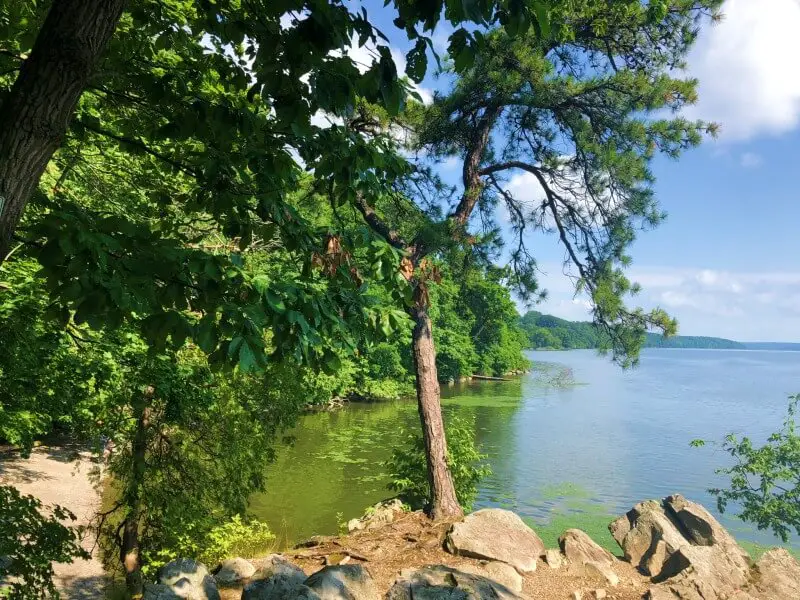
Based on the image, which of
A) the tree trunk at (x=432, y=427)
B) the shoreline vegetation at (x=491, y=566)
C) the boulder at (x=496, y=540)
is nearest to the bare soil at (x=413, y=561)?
the shoreline vegetation at (x=491, y=566)

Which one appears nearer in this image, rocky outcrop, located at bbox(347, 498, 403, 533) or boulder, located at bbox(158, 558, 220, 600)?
boulder, located at bbox(158, 558, 220, 600)

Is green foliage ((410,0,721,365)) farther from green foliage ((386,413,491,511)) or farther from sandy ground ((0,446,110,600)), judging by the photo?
sandy ground ((0,446,110,600))

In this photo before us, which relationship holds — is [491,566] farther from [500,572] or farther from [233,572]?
[233,572]

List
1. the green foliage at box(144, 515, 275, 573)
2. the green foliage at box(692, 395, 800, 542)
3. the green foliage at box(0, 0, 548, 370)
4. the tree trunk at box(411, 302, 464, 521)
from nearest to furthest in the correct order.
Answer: the green foliage at box(0, 0, 548, 370)
the green foliage at box(144, 515, 275, 573)
the tree trunk at box(411, 302, 464, 521)
the green foliage at box(692, 395, 800, 542)

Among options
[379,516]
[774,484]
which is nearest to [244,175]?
[379,516]

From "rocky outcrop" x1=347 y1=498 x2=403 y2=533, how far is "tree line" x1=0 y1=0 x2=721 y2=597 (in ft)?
2.91

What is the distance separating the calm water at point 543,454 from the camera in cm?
1486

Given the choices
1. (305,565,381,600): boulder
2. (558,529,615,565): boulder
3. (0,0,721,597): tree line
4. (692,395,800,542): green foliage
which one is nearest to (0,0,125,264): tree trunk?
(0,0,721,597): tree line

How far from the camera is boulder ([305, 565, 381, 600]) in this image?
18.7ft

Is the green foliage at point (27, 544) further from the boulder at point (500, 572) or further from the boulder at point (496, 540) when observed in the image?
the boulder at point (496, 540)

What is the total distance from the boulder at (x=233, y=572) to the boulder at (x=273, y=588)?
0.99 meters

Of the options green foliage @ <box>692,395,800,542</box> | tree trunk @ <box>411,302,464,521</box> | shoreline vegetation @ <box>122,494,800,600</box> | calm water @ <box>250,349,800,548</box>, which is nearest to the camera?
shoreline vegetation @ <box>122,494,800,600</box>

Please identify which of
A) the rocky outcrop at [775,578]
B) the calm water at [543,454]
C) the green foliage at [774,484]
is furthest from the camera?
the calm water at [543,454]

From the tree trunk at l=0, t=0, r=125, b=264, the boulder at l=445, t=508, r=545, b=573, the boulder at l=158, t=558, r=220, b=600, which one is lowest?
the boulder at l=158, t=558, r=220, b=600
